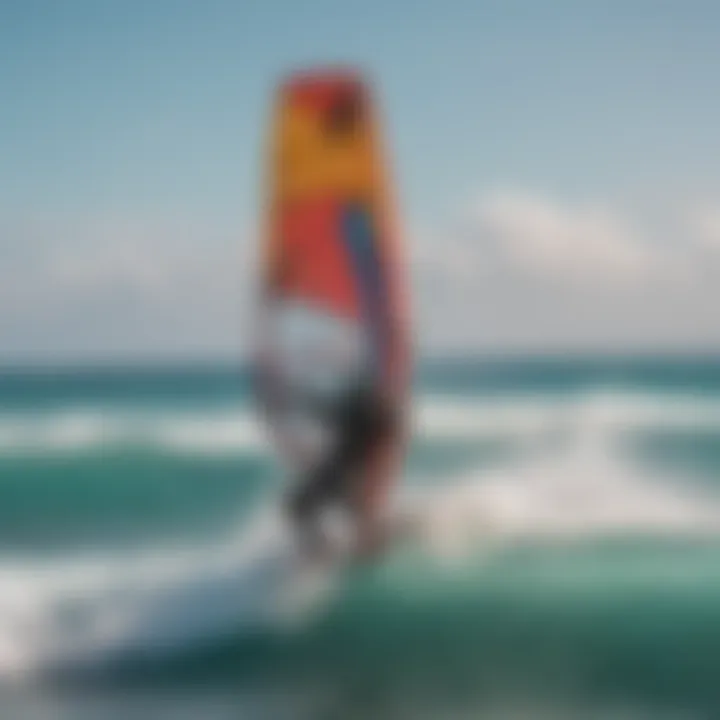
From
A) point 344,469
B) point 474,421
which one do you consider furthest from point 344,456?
point 474,421

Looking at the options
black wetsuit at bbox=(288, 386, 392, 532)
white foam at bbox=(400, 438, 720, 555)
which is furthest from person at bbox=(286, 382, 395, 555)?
white foam at bbox=(400, 438, 720, 555)

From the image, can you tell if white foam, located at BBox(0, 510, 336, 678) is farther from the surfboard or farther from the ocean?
the surfboard

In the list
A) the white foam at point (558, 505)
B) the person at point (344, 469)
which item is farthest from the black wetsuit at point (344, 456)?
the white foam at point (558, 505)

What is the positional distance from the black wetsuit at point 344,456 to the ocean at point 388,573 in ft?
0.19

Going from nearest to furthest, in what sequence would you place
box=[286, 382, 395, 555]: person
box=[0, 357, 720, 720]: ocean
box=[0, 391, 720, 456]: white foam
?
box=[0, 357, 720, 720]: ocean → box=[286, 382, 395, 555]: person → box=[0, 391, 720, 456]: white foam

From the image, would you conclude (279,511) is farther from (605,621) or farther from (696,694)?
(696,694)

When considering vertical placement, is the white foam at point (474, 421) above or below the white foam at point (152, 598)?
above

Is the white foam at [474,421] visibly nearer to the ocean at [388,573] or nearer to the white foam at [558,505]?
the ocean at [388,573]

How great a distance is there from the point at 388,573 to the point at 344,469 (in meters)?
0.22

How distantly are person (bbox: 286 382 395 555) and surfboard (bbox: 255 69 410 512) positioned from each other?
0.02 meters

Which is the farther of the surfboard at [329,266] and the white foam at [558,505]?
the white foam at [558,505]

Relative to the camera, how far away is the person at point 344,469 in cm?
284

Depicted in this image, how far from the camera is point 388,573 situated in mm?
2875

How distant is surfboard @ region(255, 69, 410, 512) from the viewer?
Result: 9.36 feet
